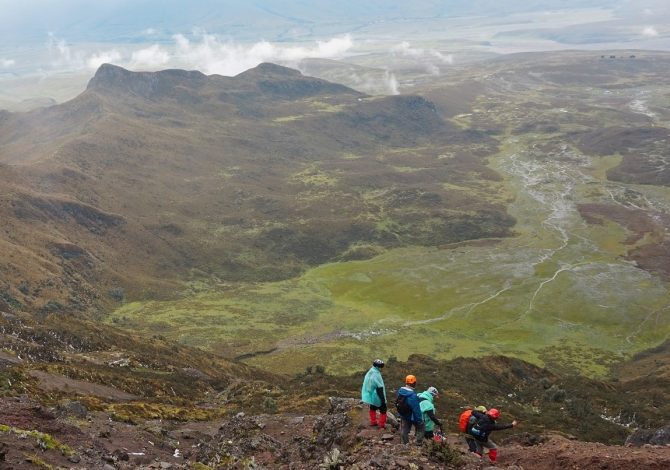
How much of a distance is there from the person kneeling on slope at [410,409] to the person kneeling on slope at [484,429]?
95.2 inches

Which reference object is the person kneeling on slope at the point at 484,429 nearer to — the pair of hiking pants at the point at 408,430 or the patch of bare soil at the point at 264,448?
the patch of bare soil at the point at 264,448

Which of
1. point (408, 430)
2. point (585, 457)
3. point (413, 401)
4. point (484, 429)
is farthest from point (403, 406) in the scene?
point (585, 457)

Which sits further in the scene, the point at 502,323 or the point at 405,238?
the point at 405,238

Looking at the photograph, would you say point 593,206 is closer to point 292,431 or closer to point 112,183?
point 112,183

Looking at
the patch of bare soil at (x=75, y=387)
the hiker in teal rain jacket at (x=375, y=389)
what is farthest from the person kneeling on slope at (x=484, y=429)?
the patch of bare soil at (x=75, y=387)

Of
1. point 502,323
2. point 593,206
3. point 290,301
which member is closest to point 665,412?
point 502,323

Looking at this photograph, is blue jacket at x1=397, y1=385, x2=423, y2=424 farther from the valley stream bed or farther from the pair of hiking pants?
the valley stream bed

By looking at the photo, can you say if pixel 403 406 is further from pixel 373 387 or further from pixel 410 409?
pixel 373 387

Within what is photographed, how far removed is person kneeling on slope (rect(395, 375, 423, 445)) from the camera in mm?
25672

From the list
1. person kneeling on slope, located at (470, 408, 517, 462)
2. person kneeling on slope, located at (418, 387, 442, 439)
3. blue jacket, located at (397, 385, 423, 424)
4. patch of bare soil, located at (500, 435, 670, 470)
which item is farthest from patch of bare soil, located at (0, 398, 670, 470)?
blue jacket, located at (397, 385, 423, 424)

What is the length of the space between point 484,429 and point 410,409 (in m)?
3.33

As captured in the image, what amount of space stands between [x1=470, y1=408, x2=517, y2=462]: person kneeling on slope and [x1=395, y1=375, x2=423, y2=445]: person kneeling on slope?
2.42m

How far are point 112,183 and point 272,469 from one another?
16787 cm

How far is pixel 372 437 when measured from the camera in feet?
91.8
